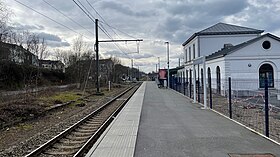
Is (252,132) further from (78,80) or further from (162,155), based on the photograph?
(78,80)

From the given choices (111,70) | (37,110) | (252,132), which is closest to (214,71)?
(37,110)

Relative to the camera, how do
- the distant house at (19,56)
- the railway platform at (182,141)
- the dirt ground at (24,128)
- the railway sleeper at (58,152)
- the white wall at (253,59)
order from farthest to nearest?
the distant house at (19,56) → the white wall at (253,59) → the dirt ground at (24,128) → the railway sleeper at (58,152) → the railway platform at (182,141)

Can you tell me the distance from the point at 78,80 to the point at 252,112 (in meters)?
36.0

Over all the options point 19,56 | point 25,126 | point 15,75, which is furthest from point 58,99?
point 19,56

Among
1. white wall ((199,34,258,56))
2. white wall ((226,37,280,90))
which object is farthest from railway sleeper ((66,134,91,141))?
white wall ((199,34,258,56))

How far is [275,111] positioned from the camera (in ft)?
53.1

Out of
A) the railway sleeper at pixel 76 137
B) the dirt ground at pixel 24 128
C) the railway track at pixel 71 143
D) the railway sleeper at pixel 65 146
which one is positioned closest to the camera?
the railway track at pixel 71 143

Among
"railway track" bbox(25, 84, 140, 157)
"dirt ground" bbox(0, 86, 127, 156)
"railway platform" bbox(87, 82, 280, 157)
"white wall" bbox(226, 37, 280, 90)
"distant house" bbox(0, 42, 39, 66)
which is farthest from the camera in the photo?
"distant house" bbox(0, 42, 39, 66)

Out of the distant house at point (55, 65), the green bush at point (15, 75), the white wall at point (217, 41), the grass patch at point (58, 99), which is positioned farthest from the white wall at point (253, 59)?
the distant house at point (55, 65)

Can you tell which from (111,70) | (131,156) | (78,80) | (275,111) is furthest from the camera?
(111,70)

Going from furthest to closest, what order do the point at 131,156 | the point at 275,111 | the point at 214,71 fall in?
the point at 214,71, the point at 275,111, the point at 131,156

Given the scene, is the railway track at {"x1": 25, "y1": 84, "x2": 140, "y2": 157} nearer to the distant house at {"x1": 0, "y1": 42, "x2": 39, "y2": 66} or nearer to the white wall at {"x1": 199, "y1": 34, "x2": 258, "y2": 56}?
the distant house at {"x1": 0, "y1": 42, "x2": 39, "y2": 66}

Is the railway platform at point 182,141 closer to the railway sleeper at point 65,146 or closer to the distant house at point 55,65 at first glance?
the railway sleeper at point 65,146

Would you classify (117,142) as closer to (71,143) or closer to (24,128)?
(71,143)
